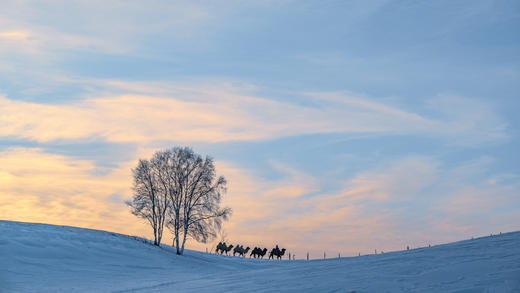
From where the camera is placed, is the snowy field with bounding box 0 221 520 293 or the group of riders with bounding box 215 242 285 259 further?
the group of riders with bounding box 215 242 285 259

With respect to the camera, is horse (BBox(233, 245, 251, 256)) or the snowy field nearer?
the snowy field

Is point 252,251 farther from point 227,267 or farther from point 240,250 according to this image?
point 227,267

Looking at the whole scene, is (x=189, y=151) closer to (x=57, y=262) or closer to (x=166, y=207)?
(x=166, y=207)

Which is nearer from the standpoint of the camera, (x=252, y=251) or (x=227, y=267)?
(x=227, y=267)

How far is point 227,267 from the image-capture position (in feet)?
140

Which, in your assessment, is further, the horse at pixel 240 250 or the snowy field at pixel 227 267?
the horse at pixel 240 250

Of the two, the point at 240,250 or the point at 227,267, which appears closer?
the point at 227,267

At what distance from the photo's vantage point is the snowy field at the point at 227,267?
43.5 feet

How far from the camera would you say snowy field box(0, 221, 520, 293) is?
13.3 meters

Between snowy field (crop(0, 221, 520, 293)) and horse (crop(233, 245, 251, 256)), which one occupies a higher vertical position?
horse (crop(233, 245, 251, 256))

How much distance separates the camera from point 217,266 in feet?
137

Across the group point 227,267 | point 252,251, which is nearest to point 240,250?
point 252,251

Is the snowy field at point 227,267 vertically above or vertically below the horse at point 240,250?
below

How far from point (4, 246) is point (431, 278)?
28.1m
